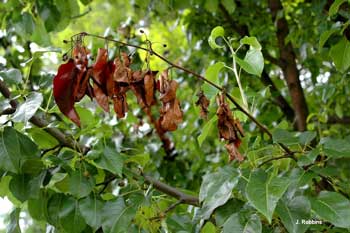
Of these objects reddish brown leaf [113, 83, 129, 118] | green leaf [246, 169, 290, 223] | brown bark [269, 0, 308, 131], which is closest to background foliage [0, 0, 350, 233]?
green leaf [246, 169, 290, 223]

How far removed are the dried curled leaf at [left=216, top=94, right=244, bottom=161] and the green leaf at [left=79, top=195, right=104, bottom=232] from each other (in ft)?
0.83

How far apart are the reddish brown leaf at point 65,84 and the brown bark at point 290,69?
3.93 feet

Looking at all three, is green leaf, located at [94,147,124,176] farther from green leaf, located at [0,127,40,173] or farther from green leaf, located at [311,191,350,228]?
green leaf, located at [311,191,350,228]

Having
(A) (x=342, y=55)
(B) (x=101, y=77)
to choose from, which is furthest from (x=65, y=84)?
(A) (x=342, y=55)

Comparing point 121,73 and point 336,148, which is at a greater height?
point 121,73

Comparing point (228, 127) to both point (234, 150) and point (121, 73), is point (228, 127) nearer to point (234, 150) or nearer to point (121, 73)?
point (234, 150)

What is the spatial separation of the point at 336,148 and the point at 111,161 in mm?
391

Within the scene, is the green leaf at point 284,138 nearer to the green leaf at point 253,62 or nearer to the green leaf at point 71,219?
the green leaf at point 253,62

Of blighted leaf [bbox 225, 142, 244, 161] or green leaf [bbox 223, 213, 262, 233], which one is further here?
blighted leaf [bbox 225, 142, 244, 161]

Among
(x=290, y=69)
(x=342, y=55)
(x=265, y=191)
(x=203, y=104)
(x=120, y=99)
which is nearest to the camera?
(x=265, y=191)

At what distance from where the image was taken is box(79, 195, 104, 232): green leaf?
0.93 meters

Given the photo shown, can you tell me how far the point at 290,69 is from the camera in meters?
1.95

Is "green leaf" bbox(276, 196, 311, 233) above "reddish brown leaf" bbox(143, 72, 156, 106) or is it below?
below

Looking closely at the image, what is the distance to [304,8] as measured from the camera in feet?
5.90
